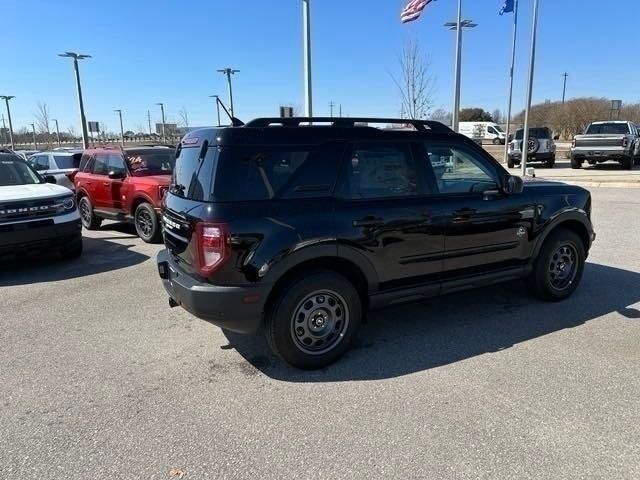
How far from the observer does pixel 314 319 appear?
153 inches

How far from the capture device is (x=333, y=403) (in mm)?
3365

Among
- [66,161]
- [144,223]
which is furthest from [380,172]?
[66,161]

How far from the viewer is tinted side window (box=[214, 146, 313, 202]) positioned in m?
3.53

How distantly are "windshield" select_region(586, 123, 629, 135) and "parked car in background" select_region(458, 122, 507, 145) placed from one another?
31253 mm

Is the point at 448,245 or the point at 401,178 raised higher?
the point at 401,178

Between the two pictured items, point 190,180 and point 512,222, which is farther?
point 512,222

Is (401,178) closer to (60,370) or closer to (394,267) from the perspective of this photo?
(394,267)

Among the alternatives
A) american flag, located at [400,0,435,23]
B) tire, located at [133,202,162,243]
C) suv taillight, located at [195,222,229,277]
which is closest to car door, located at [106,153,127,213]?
tire, located at [133,202,162,243]

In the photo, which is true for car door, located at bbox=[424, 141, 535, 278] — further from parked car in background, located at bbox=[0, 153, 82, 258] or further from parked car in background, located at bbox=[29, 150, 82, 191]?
parked car in background, located at bbox=[29, 150, 82, 191]

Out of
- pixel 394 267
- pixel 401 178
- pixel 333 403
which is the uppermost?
pixel 401 178

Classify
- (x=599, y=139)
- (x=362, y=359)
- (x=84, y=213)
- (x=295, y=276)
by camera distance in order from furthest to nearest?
(x=599, y=139) < (x=84, y=213) < (x=362, y=359) < (x=295, y=276)

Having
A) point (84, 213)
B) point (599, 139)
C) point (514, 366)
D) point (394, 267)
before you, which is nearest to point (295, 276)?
point (394, 267)

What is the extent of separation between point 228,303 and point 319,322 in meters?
0.77

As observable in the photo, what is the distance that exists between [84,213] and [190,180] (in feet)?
26.9
